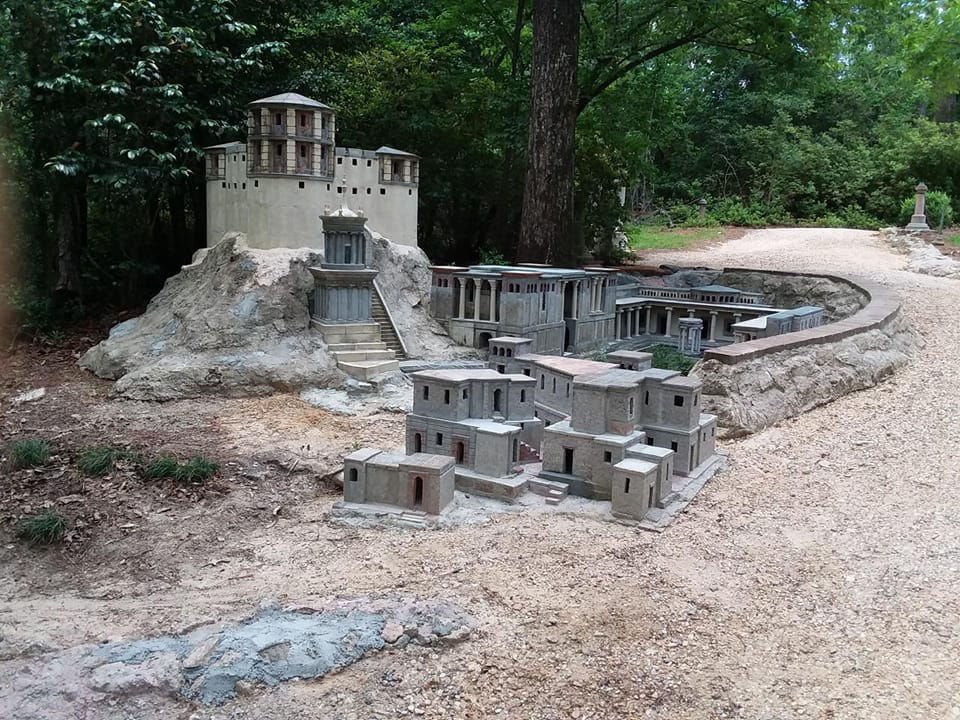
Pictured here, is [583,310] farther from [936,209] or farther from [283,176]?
[936,209]

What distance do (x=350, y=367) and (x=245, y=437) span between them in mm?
4663

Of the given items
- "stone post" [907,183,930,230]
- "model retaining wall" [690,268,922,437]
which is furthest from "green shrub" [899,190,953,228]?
"model retaining wall" [690,268,922,437]

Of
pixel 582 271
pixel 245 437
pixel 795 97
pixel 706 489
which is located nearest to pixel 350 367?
pixel 245 437

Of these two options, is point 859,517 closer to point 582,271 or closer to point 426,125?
point 582,271

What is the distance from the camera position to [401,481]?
13.2 metres

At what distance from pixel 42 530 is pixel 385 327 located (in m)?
12.1

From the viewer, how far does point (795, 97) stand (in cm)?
5422

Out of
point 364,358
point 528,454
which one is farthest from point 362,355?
point 528,454

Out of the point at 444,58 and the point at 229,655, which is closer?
the point at 229,655

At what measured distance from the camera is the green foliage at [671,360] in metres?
23.4

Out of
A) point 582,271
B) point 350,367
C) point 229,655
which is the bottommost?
point 229,655

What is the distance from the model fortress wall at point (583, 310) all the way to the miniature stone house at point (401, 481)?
1000cm

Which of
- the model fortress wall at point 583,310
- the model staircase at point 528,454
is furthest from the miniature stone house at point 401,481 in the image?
the model fortress wall at point 583,310

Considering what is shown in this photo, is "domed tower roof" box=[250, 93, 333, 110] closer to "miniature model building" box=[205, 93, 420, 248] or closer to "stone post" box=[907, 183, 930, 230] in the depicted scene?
"miniature model building" box=[205, 93, 420, 248]
